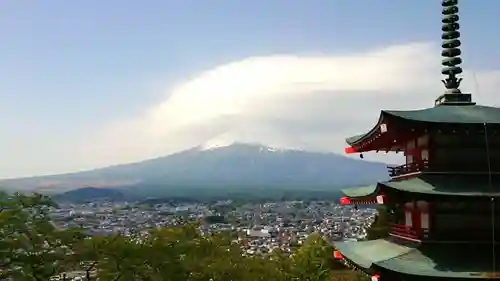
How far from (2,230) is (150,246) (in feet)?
12.3

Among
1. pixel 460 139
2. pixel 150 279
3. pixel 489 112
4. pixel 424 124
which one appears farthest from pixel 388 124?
pixel 150 279

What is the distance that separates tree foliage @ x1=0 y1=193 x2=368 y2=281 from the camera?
45.1 ft

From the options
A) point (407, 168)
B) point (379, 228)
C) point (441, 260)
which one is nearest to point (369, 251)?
point (407, 168)

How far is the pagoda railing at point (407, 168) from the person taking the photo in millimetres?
11041

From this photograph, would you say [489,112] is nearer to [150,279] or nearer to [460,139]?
[460,139]

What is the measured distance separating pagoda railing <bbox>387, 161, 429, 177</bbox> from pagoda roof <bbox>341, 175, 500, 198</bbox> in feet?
0.66

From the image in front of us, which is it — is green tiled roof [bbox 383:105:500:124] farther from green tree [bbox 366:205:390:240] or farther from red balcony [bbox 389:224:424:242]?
green tree [bbox 366:205:390:240]

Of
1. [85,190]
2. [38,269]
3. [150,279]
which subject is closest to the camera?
[38,269]

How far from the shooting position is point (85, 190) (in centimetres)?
15350

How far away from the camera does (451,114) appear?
10.9 metres

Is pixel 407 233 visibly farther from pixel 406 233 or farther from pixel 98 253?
pixel 98 253

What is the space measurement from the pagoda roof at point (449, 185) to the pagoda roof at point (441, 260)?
103 cm

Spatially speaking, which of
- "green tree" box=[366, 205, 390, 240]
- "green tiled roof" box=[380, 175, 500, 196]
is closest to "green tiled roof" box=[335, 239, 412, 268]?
"green tiled roof" box=[380, 175, 500, 196]

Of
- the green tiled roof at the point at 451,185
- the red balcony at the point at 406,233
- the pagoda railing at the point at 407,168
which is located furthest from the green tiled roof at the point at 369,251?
the pagoda railing at the point at 407,168
